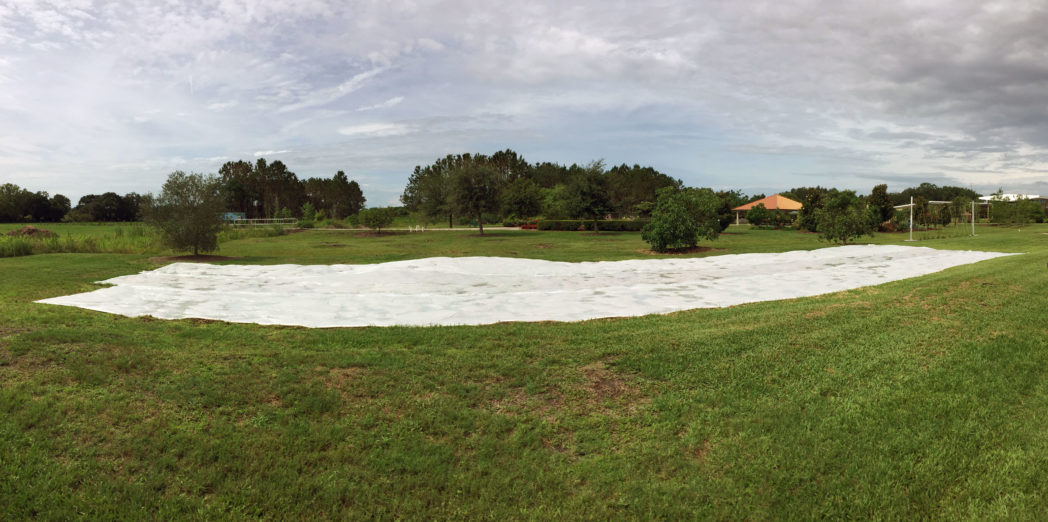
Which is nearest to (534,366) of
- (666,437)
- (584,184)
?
(666,437)

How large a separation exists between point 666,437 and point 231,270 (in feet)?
46.2

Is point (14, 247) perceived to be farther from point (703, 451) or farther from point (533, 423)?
point (703, 451)

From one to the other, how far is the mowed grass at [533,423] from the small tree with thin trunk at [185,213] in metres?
13.1

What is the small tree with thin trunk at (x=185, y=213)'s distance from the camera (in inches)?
712

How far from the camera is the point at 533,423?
4.19 meters

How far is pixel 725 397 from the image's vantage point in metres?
4.55

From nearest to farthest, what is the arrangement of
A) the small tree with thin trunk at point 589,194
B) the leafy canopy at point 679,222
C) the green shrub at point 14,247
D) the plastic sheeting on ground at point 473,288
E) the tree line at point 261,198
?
1. the plastic sheeting on ground at point 473,288
2. the green shrub at point 14,247
3. the leafy canopy at point 679,222
4. the small tree with thin trunk at point 589,194
5. the tree line at point 261,198

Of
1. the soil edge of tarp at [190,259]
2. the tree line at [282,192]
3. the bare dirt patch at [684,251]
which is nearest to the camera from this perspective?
the soil edge of tarp at [190,259]

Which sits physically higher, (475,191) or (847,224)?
(475,191)

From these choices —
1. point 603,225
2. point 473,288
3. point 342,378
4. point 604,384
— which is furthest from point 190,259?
point 603,225

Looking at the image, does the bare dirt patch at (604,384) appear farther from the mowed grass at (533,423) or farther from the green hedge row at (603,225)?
the green hedge row at (603,225)

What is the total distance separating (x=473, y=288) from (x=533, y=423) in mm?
7081

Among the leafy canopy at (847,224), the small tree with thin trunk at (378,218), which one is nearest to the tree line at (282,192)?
the small tree with thin trunk at (378,218)

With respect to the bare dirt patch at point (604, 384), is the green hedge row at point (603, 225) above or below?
above
